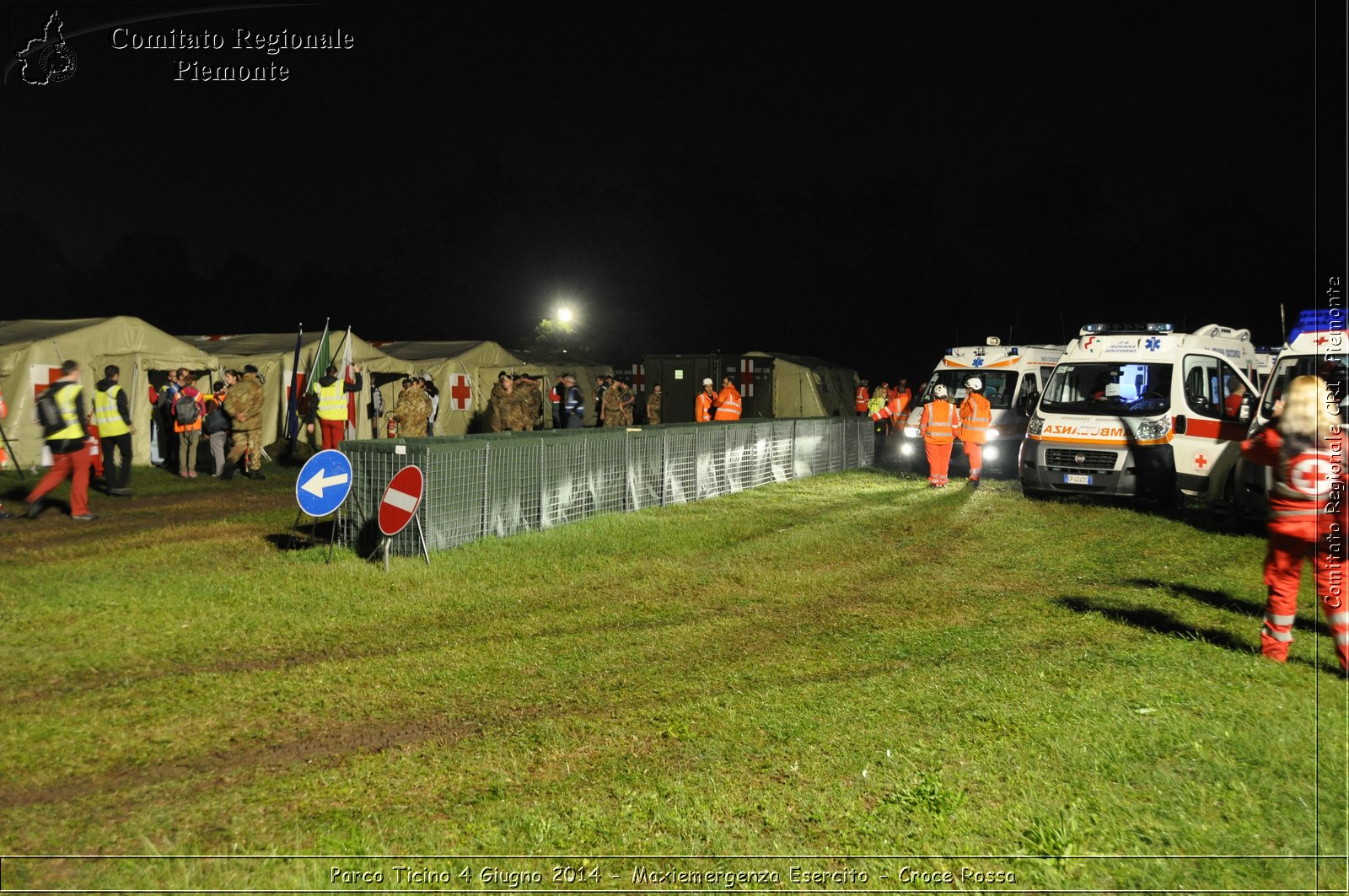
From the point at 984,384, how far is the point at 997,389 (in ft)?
0.94

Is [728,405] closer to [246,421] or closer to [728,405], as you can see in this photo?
[728,405]

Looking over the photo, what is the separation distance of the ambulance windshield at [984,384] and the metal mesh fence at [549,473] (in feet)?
11.1

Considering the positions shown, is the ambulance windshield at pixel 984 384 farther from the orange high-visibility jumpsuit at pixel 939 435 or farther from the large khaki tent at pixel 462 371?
the large khaki tent at pixel 462 371

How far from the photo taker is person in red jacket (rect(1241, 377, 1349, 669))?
252 inches

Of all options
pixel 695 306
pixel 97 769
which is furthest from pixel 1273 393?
pixel 695 306

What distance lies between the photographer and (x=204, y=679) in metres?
6.31

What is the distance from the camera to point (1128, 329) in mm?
15625

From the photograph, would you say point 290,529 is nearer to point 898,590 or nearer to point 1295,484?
point 898,590

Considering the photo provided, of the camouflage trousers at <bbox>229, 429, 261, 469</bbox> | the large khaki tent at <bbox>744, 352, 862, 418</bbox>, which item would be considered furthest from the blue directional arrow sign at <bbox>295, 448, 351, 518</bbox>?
the large khaki tent at <bbox>744, 352, 862, 418</bbox>

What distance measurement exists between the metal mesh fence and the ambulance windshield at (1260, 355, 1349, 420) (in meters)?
7.64

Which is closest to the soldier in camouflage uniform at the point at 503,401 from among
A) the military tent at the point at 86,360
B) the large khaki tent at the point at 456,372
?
the large khaki tent at the point at 456,372

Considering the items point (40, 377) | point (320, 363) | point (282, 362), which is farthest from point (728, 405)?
point (40, 377)

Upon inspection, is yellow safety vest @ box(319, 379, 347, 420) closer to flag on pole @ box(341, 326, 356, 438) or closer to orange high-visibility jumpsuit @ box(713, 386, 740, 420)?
flag on pole @ box(341, 326, 356, 438)

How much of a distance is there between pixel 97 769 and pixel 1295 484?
7.13 metres
